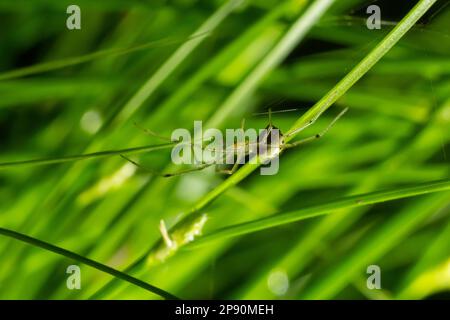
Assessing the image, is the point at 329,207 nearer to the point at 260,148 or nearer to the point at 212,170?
the point at 260,148

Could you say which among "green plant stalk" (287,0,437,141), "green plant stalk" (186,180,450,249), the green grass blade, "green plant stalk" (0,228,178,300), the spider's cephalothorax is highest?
the green grass blade

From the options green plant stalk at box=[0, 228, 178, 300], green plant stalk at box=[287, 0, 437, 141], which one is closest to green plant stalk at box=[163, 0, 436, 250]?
green plant stalk at box=[287, 0, 437, 141]

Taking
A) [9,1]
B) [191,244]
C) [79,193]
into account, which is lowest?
[191,244]

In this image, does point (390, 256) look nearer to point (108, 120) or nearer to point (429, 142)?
point (429, 142)

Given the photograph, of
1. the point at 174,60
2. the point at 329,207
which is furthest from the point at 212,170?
the point at 329,207

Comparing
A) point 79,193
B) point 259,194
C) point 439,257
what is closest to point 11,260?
point 79,193

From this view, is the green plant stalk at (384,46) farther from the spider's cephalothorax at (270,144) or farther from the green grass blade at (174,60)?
the green grass blade at (174,60)

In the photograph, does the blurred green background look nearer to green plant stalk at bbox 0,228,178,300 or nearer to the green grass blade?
the green grass blade
